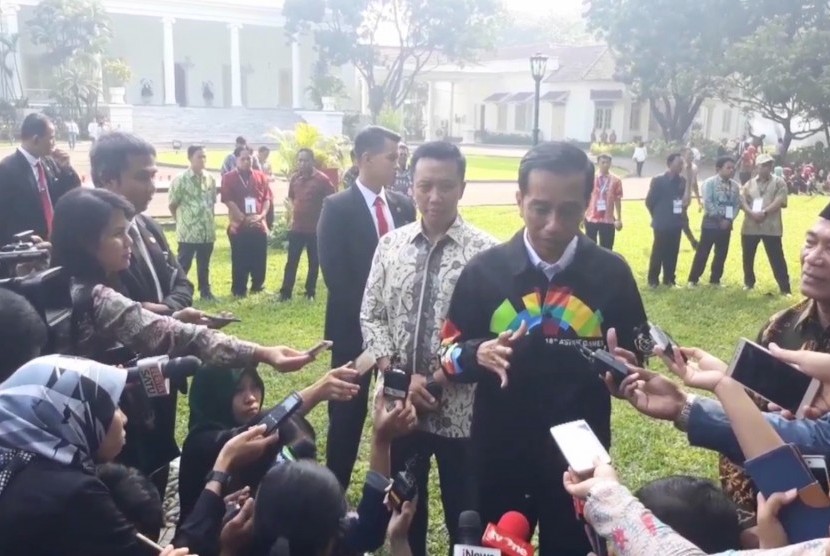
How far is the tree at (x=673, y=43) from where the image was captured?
94.9 feet

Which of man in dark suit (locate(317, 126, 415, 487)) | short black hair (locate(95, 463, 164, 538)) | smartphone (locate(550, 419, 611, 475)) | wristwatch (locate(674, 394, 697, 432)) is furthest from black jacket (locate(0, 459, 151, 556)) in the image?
man in dark suit (locate(317, 126, 415, 487))

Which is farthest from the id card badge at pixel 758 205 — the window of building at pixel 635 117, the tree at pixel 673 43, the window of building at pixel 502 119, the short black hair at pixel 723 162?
the window of building at pixel 502 119

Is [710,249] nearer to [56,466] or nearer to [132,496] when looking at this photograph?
[132,496]

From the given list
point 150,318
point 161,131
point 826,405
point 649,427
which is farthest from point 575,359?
point 161,131

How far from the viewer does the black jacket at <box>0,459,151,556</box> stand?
1.82 metres

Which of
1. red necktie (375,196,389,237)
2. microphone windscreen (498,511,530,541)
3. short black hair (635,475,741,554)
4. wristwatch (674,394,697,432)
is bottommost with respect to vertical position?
microphone windscreen (498,511,530,541)

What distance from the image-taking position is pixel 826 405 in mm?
2051

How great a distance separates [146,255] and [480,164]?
29159 mm

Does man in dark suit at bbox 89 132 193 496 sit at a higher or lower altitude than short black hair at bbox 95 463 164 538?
higher

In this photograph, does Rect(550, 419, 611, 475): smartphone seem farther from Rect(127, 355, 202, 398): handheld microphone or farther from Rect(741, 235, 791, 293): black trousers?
Rect(741, 235, 791, 293): black trousers

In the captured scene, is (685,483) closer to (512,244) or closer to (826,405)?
(826,405)

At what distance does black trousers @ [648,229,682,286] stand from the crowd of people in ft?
22.5

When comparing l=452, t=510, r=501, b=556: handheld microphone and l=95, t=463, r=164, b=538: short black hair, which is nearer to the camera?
l=452, t=510, r=501, b=556: handheld microphone

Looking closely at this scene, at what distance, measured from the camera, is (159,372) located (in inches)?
96.3
